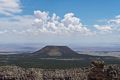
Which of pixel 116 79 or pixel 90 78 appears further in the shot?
pixel 116 79

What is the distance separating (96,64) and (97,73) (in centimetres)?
191

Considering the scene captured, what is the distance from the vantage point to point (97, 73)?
56.5 metres

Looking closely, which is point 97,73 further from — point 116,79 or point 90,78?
point 116,79

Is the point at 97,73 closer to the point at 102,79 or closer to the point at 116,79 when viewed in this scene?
the point at 102,79

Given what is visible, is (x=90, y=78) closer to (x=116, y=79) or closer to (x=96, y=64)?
(x=96, y=64)

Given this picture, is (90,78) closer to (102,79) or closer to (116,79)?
(102,79)

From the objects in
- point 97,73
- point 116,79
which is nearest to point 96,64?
point 97,73

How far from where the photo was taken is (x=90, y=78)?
5662cm

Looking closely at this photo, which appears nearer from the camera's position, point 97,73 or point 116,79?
point 97,73

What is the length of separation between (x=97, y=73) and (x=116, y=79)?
65.7 ft

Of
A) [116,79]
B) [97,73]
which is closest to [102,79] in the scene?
[97,73]

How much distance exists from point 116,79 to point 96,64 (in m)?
19.3

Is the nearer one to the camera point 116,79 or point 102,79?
point 102,79

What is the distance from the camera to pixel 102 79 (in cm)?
5644
